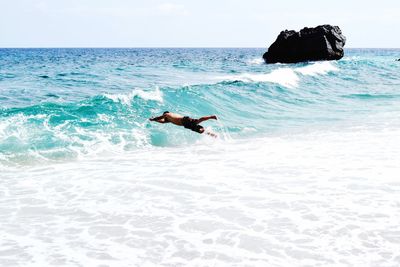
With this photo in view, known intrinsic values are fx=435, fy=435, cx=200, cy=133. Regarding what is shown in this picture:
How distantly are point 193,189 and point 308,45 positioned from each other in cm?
5626

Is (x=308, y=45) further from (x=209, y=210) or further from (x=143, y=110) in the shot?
(x=209, y=210)

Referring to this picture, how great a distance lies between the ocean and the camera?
19.5 ft

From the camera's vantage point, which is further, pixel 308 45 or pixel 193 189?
pixel 308 45

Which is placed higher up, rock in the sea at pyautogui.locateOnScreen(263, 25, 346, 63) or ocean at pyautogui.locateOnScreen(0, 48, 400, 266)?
rock in the sea at pyautogui.locateOnScreen(263, 25, 346, 63)

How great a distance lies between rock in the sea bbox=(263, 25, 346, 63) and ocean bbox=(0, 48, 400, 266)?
44350 millimetres

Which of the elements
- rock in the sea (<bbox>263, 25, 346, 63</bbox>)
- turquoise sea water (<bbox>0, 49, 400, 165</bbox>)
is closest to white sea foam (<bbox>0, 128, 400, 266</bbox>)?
turquoise sea water (<bbox>0, 49, 400, 165</bbox>)

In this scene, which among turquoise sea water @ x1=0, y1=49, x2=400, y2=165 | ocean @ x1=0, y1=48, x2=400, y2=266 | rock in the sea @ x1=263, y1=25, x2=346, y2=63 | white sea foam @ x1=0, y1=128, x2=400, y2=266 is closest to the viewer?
white sea foam @ x1=0, y1=128, x2=400, y2=266

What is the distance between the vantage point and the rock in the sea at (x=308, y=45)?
61031 millimetres

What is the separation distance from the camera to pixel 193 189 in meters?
8.60

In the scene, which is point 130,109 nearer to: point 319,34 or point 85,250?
point 85,250

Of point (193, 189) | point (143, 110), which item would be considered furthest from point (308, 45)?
point (193, 189)

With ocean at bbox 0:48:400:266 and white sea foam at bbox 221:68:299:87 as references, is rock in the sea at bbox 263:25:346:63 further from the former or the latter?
ocean at bbox 0:48:400:266

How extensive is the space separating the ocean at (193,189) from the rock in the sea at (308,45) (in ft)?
146

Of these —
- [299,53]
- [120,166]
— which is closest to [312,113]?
[120,166]
